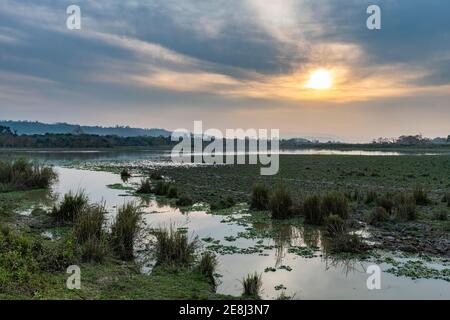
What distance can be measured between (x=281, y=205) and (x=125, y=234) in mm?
6815

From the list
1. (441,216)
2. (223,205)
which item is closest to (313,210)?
(441,216)

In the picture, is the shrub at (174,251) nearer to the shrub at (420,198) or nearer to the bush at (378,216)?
the bush at (378,216)

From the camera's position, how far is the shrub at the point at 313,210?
1430cm

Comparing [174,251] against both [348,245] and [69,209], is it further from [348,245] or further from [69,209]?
[69,209]

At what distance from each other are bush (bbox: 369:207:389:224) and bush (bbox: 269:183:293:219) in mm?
2945

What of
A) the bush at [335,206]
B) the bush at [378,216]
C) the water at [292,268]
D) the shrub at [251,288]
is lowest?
the water at [292,268]

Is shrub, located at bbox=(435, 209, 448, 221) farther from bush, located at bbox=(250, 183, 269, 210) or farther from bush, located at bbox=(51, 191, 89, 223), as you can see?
bush, located at bbox=(51, 191, 89, 223)

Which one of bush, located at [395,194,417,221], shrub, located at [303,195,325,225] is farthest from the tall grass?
bush, located at [395,194,417,221]

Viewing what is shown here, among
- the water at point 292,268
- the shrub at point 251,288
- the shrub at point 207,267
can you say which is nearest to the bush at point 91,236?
the water at point 292,268

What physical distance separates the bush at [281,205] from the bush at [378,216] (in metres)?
2.94

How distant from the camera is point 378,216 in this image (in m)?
14.4

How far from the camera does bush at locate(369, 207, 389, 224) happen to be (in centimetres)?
1429
